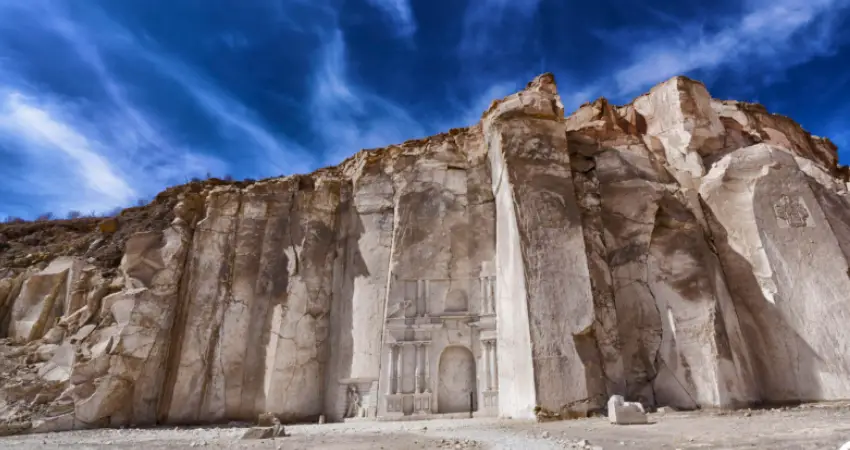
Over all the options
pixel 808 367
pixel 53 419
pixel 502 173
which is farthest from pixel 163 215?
pixel 808 367

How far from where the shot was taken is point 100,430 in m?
13.3

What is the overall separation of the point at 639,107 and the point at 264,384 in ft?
52.7

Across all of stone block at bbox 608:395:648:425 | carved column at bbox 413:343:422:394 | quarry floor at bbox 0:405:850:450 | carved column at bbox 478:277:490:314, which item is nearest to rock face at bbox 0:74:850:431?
carved column at bbox 413:343:422:394

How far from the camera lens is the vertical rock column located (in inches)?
451

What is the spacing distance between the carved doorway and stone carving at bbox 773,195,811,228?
9.37 m

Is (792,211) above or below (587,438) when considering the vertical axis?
above

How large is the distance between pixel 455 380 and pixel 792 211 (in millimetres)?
10419

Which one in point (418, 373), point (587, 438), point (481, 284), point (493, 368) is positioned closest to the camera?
point (587, 438)

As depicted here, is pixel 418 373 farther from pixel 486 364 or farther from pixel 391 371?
pixel 486 364

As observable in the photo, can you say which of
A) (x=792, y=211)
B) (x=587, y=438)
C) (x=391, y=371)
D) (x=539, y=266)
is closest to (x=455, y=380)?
(x=391, y=371)

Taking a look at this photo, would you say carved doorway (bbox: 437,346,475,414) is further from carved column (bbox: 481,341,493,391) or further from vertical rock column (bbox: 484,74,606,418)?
vertical rock column (bbox: 484,74,606,418)

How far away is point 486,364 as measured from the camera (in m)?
14.6

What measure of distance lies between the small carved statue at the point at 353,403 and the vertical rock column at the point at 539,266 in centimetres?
421

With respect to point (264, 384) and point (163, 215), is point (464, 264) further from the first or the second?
point (163, 215)
